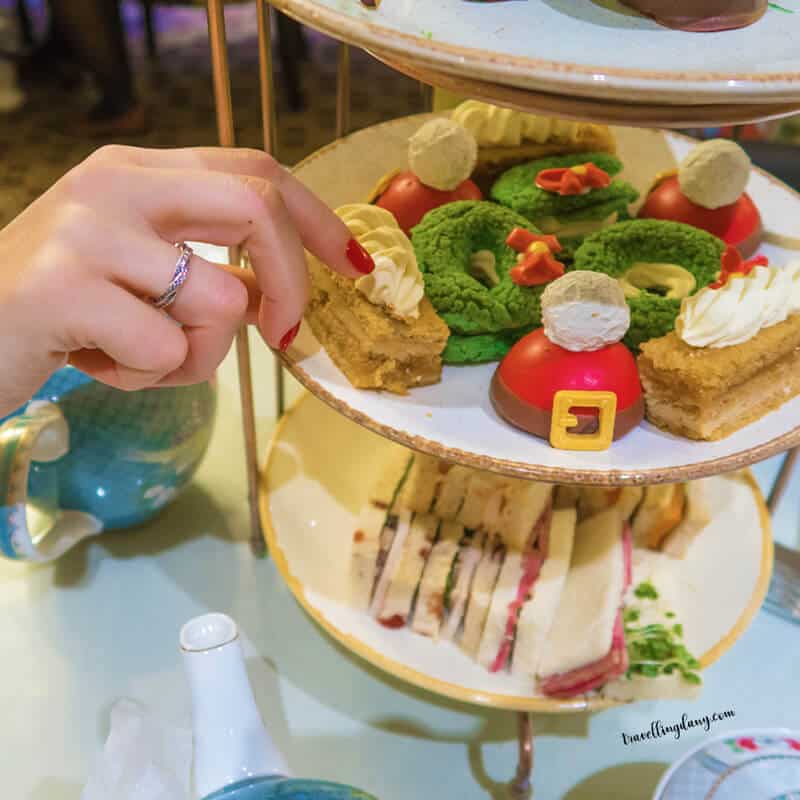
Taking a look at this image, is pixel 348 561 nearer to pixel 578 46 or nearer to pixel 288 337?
pixel 288 337

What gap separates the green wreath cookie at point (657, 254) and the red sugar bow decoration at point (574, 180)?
7 cm

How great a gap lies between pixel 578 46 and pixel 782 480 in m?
0.75

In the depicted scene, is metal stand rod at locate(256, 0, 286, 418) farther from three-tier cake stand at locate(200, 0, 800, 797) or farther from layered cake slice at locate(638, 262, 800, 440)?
layered cake slice at locate(638, 262, 800, 440)

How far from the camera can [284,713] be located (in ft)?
3.36

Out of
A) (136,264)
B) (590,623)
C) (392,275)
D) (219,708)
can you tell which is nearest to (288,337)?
(392,275)

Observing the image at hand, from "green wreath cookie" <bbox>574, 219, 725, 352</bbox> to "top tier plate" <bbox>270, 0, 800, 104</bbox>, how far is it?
0.29 m

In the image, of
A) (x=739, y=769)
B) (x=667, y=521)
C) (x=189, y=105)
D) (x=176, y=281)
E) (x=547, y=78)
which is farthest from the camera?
(x=189, y=105)

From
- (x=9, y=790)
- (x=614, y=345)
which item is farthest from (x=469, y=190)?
(x=9, y=790)

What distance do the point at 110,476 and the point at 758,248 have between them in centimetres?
80

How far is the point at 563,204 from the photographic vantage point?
106 centimetres

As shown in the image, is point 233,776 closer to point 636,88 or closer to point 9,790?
point 9,790

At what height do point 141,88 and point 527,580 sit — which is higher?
point 527,580

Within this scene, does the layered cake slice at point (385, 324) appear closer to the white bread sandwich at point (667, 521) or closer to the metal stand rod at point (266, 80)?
the metal stand rod at point (266, 80)

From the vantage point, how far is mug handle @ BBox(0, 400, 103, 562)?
958mm
